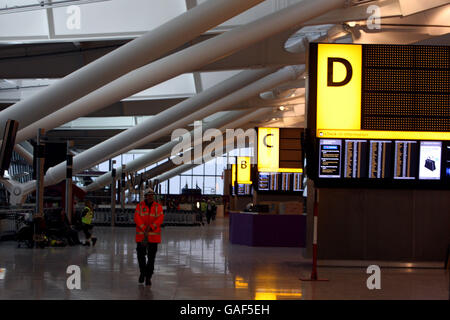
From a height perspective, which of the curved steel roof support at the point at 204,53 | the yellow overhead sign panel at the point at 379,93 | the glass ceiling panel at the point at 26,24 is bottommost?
the yellow overhead sign panel at the point at 379,93

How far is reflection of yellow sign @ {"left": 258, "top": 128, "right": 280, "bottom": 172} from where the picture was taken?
3206 centimetres

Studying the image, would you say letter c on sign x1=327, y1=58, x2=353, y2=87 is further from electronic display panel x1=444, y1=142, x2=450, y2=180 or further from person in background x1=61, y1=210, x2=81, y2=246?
person in background x1=61, y1=210, x2=81, y2=246

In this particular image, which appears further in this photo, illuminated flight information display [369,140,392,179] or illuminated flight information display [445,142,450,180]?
illuminated flight information display [445,142,450,180]

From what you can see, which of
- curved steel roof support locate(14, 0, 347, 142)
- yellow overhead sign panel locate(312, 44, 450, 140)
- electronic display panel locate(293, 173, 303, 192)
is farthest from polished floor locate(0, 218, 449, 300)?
electronic display panel locate(293, 173, 303, 192)

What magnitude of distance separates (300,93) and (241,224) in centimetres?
1801

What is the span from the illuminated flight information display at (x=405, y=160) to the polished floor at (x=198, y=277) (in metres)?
2.04

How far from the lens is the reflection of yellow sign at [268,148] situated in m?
32.1

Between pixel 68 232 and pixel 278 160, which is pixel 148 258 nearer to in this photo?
pixel 68 232

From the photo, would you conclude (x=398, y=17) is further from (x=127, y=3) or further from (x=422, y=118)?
(x=127, y=3)

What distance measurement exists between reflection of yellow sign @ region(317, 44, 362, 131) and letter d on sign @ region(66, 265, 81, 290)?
230 inches

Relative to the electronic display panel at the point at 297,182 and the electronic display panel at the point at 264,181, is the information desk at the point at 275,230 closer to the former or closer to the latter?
the electronic display panel at the point at 264,181

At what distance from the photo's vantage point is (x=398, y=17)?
21.3 m

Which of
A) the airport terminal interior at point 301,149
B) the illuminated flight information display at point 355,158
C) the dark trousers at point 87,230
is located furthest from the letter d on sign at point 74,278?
the dark trousers at point 87,230

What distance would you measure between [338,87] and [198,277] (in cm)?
532
